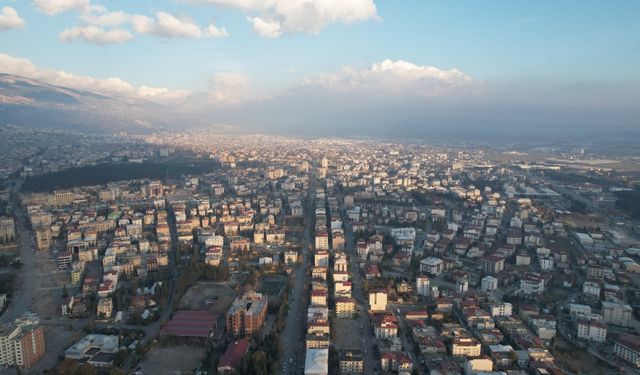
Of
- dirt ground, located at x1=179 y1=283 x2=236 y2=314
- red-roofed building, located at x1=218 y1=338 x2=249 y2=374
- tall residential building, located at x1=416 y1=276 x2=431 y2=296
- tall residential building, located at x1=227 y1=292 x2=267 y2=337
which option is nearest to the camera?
red-roofed building, located at x1=218 y1=338 x2=249 y2=374

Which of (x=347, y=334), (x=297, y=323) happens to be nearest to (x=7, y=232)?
(x=297, y=323)

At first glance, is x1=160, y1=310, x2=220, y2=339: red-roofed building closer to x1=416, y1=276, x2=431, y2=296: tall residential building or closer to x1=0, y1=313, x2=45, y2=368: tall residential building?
x1=0, y1=313, x2=45, y2=368: tall residential building

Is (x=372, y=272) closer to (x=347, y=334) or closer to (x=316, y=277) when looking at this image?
(x=316, y=277)

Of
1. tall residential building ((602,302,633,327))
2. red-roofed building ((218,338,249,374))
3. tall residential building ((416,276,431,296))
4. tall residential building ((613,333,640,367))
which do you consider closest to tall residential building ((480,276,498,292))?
tall residential building ((416,276,431,296))

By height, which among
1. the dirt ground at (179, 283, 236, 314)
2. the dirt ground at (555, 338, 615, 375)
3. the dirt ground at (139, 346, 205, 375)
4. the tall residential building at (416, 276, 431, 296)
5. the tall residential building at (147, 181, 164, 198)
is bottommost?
the dirt ground at (139, 346, 205, 375)

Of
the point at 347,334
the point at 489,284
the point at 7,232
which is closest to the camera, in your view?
the point at 347,334

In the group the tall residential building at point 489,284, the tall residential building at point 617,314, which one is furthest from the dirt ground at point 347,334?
the tall residential building at point 617,314

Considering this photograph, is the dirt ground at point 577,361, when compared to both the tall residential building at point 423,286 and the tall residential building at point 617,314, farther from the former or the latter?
the tall residential building at point 423,286
